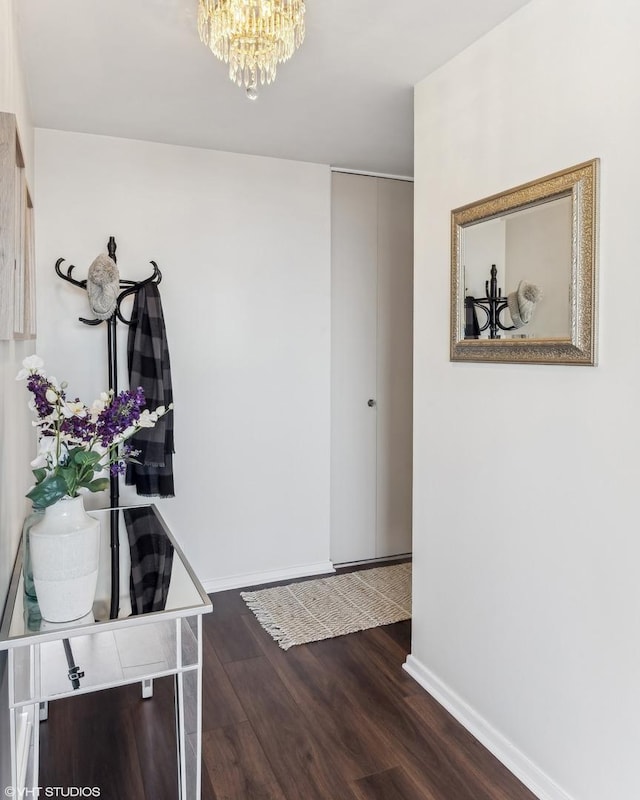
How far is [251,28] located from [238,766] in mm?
2249

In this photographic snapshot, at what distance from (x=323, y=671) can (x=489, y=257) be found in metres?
1.81

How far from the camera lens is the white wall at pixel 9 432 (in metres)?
1.44

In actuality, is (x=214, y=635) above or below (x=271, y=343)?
below

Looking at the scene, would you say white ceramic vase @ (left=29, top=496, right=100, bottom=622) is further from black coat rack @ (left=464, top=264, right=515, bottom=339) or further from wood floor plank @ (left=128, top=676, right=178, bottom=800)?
black coat rack @ (left=464, top=264, right=515, bottom=339)

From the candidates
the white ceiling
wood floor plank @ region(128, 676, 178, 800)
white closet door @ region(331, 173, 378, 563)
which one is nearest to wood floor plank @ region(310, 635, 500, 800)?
wood floor plank @ region(128, 676, 178, 800)

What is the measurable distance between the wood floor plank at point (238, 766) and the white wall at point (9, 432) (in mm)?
704

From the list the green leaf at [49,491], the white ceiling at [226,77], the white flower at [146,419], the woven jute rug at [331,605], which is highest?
the white ceiling at [226,77]

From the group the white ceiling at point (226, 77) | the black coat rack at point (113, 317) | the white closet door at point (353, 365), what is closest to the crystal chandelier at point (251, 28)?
the white ceiling at point (226, 77)

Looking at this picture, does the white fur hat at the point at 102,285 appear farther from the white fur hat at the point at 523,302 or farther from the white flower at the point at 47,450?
the white fur hat at the point at 523,302

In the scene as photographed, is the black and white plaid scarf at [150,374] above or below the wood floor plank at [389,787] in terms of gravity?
above

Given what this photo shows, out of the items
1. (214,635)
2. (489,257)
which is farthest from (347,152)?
(214,635)

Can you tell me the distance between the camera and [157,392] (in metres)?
3.03

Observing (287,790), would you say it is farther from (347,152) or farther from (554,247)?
(347,152)

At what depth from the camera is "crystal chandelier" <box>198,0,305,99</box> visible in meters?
1.64
